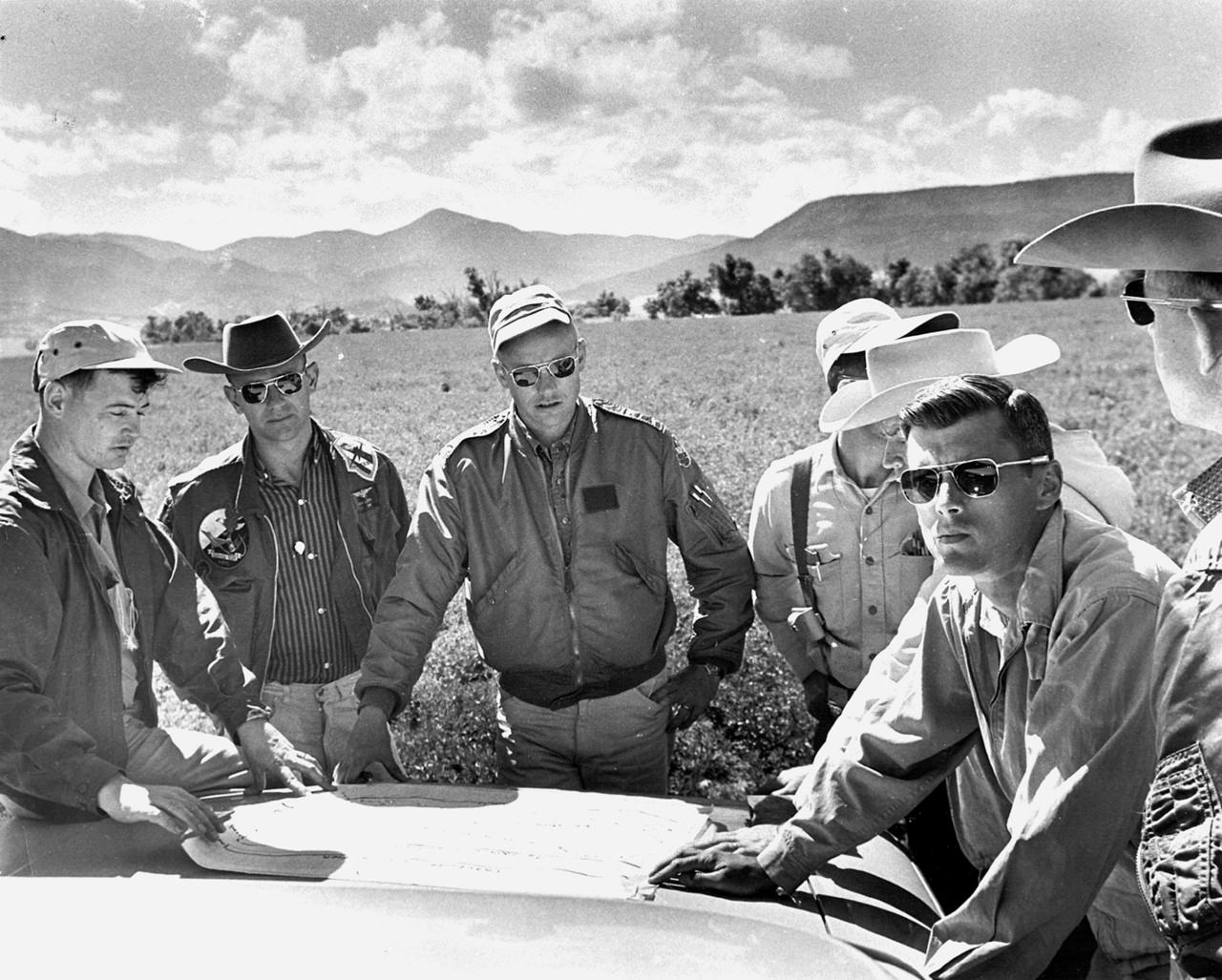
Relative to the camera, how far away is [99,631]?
340cm

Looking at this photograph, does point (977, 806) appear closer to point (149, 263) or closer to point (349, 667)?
point (349, 667)

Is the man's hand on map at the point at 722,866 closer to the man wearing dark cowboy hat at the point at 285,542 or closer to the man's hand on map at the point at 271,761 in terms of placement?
the man's hand on map at the point at 271,761

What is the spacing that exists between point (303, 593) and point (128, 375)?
3.80 ft

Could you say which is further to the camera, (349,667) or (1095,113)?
(1095,113)

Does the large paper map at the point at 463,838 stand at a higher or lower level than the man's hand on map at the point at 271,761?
lower

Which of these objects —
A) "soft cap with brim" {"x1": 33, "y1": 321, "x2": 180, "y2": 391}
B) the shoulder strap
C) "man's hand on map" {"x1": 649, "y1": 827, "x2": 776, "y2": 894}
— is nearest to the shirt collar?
"man's hand on map" {"x1": 649, "y1": 827, "x2": 776, "y2": 894}

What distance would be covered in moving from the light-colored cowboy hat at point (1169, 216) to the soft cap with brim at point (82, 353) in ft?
9.18

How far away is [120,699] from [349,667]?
40.1 inches

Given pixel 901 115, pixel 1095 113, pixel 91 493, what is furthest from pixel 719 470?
pixel 91 493

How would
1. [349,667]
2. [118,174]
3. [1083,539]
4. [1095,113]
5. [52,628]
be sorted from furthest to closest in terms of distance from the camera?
[1095,113], [118,174], [349,667], [52,628], [1083,539]

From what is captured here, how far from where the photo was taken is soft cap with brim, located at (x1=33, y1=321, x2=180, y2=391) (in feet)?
11.3

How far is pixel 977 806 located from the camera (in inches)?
103

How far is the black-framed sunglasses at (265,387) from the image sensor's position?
433 cm

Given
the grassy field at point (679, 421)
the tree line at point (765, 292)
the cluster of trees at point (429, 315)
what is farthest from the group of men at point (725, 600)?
the cluster of trees at point (429, 315)
